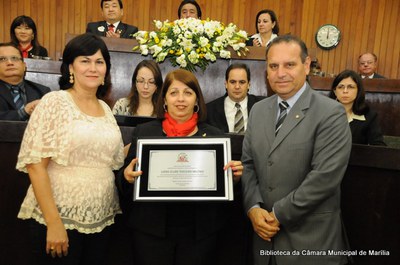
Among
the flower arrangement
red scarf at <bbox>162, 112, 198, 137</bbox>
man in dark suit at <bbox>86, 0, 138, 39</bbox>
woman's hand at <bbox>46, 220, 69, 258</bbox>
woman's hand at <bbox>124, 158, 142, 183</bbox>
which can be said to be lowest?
woman's hand at <bbox>46, 220, 69, 258</bbox>

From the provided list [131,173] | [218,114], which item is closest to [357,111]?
[218,114]

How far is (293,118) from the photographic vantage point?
5.43ft

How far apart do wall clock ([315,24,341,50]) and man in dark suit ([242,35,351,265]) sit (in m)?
5.08

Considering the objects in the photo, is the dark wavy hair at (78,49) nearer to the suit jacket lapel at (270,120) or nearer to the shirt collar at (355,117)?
the suit jacket lapel at (270,120)

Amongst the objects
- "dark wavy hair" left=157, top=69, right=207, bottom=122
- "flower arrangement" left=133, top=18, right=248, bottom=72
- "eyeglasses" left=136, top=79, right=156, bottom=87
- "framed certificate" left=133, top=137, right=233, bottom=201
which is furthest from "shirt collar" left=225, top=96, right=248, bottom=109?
"framed certificate" left=133, top=137, right=233, bottom=201

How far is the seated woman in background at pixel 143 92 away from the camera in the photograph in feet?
10.1

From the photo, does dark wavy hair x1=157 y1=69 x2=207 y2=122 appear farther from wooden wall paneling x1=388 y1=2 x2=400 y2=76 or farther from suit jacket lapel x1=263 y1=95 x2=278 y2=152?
wooden wall paneling x1=388 y1=2 x2=400 y2=76

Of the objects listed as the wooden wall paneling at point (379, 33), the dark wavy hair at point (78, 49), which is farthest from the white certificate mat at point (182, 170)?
the wooden wall paneling at point (379, 33)

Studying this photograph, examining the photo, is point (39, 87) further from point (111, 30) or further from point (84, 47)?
point (111, 30)

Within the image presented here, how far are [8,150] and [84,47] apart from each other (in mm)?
786

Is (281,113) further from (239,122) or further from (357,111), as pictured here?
(357,111)

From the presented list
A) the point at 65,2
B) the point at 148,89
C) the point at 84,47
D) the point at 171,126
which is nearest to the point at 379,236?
the point at 171,126

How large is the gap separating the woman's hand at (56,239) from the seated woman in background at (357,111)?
222cm

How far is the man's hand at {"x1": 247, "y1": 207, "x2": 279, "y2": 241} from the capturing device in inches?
64.6
